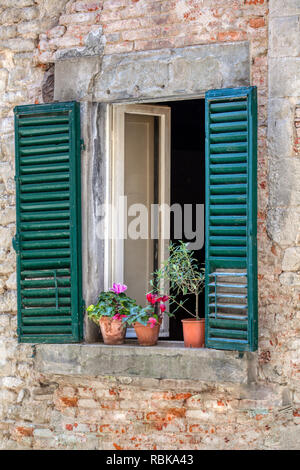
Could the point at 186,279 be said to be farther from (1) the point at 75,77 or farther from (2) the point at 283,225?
(1) the point at 75,77

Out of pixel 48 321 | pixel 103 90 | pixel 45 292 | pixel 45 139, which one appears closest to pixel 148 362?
pixel 48 321

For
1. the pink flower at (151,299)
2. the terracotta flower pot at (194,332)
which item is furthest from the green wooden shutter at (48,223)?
the terracotta flower pot at (194,332)

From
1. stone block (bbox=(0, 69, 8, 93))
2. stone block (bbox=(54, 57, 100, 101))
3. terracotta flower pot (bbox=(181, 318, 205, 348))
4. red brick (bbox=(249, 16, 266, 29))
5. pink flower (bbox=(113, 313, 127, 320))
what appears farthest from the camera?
stone block (bbox=(0, 69, 8, 93))

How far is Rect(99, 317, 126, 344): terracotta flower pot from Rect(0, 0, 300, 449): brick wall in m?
0.32

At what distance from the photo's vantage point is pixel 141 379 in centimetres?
541

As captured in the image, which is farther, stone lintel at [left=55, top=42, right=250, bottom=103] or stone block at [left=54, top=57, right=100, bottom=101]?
stone block at [left=54, top=57, right=100, bottom=101]

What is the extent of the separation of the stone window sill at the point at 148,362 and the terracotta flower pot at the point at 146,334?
0.24 feet

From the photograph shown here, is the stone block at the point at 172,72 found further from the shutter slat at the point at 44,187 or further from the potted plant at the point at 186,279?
the potted plant at the point at 186,279

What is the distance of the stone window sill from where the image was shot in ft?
16.6

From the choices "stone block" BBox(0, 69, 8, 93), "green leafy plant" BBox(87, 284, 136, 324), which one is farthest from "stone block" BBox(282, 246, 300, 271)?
"stone block" BBox(0, 69, 8, 93)

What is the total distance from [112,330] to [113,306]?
182 millimetres

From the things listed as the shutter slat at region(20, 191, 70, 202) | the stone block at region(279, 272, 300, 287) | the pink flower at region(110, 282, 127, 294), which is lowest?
the pink flower at region(110, 282, 127, 294)

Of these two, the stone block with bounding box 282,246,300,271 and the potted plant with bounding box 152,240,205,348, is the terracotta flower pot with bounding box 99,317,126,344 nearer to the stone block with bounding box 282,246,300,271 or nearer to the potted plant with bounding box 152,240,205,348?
the potted plant with bounding box 152,240,205,348

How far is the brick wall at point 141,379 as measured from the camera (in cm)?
504
